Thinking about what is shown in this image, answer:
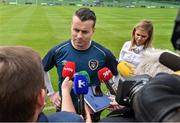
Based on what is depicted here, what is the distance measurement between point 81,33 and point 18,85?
2.33 meters

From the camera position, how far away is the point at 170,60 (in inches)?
79.0

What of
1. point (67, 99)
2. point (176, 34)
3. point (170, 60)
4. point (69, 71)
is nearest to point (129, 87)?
point (170, 60)

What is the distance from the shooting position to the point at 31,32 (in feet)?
63.0

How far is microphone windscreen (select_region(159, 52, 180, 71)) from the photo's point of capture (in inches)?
77.9

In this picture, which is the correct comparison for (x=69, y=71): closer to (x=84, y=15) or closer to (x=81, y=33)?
(x=81, y=33)

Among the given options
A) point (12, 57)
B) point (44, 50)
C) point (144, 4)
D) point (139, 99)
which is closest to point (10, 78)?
point (12, 57)

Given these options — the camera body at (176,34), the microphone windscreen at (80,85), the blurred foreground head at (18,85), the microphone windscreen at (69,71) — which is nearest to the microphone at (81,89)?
the microphone windscreen at (80,85)

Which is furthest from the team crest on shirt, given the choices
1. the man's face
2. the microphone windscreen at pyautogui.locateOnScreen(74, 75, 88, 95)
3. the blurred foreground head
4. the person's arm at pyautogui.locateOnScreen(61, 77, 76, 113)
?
the blurred foreground head

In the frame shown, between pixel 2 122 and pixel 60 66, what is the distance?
8.17ft

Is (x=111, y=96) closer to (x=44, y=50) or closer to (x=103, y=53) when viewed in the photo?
(x=103, y=53)

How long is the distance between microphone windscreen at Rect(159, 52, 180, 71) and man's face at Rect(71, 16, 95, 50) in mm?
2248

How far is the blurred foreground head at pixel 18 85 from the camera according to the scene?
198cm

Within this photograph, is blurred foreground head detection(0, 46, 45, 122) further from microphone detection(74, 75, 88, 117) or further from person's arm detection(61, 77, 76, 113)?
microphone detection(74, 75, 88, 117)

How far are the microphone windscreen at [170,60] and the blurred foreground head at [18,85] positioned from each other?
1.79 ft
